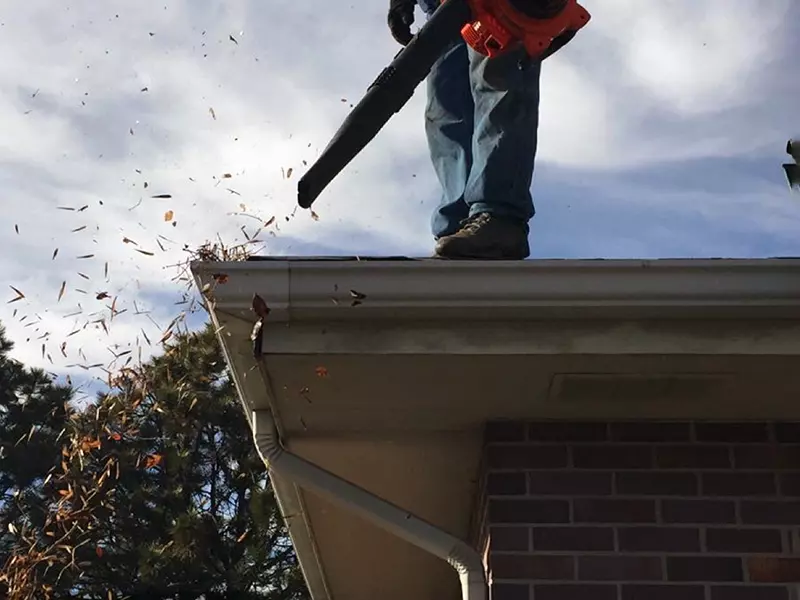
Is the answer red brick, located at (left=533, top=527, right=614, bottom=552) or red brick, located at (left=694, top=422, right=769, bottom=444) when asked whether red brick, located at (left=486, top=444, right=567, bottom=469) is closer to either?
red brick, located at (left=533, top=527, right=614, bottom=552)

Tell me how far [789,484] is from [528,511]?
80 cm

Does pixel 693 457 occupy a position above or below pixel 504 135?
below

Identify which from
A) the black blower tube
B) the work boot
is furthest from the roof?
the black blower tube

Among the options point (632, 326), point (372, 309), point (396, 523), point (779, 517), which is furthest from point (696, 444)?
point (372, 309)

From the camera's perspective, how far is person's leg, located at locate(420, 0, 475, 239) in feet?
13.9

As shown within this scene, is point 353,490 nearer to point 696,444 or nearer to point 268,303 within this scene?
point 268,303

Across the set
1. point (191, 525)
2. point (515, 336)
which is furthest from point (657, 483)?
point (191, 525)

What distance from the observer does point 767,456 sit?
3316 millimetres

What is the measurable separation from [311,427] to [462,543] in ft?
2.19

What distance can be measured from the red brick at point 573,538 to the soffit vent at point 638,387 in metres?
0.39

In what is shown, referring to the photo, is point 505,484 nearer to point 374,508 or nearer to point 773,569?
point 374,508

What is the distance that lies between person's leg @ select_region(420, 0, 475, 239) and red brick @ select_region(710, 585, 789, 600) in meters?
1.80

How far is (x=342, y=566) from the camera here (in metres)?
5.43

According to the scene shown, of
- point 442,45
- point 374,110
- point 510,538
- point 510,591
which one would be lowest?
point 510,591
